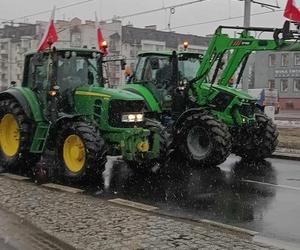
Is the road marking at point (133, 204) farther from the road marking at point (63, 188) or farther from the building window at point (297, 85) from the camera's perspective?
the building window at point (297, 85)

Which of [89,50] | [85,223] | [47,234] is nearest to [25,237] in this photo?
[47,234]

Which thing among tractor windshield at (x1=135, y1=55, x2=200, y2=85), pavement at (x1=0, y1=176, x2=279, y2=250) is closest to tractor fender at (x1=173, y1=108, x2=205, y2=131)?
tractor windshield at (x1=135, y1=55, x2=200, y2=85)

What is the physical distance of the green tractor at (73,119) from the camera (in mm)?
9844

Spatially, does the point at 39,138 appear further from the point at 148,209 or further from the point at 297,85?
the point at 297,85

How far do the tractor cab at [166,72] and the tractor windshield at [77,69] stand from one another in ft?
Answer: 7.46

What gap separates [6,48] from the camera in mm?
77312

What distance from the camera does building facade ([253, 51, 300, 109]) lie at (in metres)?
61.6

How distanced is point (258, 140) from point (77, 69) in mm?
4718

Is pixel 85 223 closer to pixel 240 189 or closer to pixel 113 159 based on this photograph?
pixel 240 189

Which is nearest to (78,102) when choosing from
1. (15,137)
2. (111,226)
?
(15,137)

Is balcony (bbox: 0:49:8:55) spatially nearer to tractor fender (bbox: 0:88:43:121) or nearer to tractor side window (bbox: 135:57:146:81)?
tractor side window (bbox: 135:57:146:81)

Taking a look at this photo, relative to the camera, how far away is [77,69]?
10914 millimetres

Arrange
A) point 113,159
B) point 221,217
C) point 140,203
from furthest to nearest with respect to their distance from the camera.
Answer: point 113,159 < point 140,203 < point 221,217

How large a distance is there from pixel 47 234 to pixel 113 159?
7.11 meters
